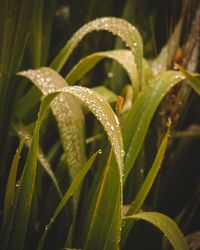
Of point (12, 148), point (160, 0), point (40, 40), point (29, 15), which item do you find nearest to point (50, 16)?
point (40, 40)

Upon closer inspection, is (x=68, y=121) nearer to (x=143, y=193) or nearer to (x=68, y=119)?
(x=68, y=119)

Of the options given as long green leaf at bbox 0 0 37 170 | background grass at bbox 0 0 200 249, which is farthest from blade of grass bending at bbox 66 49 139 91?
long green leaf at bbox 0 0 37 170

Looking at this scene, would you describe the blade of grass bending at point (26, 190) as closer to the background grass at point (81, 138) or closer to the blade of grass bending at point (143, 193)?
the background grass at point (81, 138)

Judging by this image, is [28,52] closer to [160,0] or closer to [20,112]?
[20,112]

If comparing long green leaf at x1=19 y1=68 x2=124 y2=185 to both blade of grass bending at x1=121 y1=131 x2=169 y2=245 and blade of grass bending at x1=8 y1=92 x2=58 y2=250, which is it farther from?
blade of grass bending at x1=121 y1=131 x2=169 y2=245

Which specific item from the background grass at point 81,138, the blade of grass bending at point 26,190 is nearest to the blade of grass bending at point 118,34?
the background grass at point 81,138

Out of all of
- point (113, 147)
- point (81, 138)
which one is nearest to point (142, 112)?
point (81, 138)
